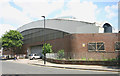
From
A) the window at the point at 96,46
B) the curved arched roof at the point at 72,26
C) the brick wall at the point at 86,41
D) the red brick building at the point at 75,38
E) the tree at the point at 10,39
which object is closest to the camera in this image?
the red brick building at the point at 75,38

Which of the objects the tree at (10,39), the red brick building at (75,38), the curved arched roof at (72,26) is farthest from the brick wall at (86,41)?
the tree at (10,39)

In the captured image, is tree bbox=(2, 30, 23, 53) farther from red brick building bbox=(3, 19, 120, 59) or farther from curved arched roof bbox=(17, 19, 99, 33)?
curved arched roof bbox=(17, 19, 99, 33)

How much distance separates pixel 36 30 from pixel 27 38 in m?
7.37

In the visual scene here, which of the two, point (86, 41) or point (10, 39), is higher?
point (10, 39)

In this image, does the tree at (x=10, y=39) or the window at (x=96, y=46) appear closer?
the window at (x=96, y=46)

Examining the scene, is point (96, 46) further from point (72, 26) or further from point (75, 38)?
point (72, 26)

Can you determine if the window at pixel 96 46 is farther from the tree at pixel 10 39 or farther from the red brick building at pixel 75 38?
the tree at pixel 10 39

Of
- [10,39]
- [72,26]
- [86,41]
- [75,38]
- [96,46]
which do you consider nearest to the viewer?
[96,46]

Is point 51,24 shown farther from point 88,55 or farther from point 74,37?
point 88,55

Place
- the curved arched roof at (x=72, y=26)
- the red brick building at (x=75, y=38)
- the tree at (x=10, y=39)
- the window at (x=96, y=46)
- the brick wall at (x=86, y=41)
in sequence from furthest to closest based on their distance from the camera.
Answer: the tree at (x=10, y=39)
the curved arched roof at (x=72, y=26)
the window at (x=96, y=46)
the brick wall at (x=86, y=41)
the red brick building at (x=75, y=38)

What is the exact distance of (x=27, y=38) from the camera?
2218 inches

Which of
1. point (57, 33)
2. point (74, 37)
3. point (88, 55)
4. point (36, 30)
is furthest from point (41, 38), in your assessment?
point (88, 55)

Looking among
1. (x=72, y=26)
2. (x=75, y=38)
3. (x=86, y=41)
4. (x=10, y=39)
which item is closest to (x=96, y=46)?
(x=86, y=41)

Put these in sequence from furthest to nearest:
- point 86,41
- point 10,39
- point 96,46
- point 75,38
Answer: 1. point 10,39
2. point 75,38
3. point 86,41
4. point 96,46
